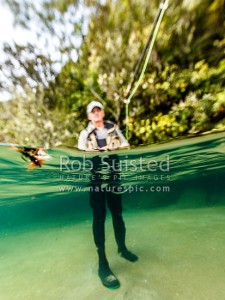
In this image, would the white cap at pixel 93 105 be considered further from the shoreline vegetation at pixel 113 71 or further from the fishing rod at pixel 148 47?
the fishing rod at pixel 148 47

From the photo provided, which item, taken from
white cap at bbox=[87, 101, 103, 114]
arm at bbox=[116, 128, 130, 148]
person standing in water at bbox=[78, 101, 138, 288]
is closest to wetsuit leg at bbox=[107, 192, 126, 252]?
person standing in water at bbox=[78, 101, 138, 288]

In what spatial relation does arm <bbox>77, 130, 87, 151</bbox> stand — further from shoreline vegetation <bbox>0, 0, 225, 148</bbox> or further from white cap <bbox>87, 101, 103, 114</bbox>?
white cap <bbox>87, 101, 103, 114</bbox>

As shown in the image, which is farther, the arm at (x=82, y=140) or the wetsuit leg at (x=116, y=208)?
the wetsuit leg at (x=116, y=208)

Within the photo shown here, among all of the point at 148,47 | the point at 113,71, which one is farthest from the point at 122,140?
the point at 148,47

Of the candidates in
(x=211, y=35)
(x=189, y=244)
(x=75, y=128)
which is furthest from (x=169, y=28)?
(x=189, y=244)

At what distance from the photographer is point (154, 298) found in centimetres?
524

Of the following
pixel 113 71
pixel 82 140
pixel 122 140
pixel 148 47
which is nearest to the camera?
pixel 148 47

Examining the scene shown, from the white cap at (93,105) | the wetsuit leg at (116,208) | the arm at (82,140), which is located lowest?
the wetsuit leg at (116,208)

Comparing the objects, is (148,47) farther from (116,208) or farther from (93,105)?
(116,208)

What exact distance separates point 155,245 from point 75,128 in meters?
6.22

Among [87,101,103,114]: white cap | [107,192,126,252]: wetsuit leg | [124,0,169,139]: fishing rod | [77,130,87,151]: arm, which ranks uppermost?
[124,0,169,139]: fishing rod

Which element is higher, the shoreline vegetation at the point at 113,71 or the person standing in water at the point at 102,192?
the shoreline vegetation at the point at 113,71

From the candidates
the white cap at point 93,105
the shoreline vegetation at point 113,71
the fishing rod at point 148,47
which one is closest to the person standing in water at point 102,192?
the white cap at point 93,105

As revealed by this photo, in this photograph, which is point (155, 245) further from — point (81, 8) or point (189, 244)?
point (81, 8)
